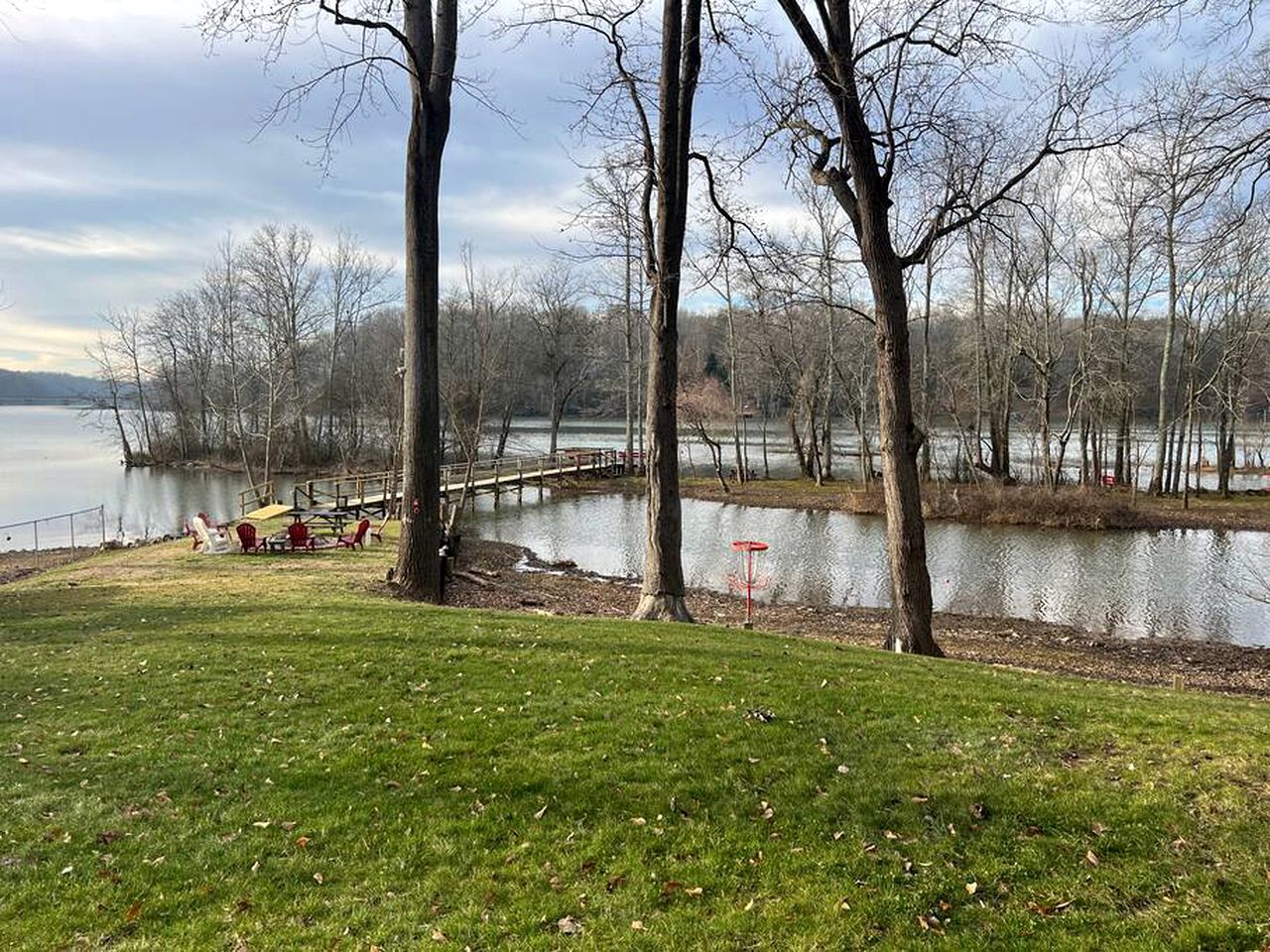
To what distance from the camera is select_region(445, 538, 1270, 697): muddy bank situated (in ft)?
34.6

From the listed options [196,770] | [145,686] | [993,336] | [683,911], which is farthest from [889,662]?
[993,336]

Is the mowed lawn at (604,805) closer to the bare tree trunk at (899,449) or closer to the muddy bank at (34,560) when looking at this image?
the bare tree trunk at (899,449)

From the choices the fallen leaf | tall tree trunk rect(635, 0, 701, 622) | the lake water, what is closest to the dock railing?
the lake water

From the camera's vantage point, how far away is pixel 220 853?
3.80 m

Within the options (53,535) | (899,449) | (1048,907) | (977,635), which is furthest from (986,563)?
(53,535)

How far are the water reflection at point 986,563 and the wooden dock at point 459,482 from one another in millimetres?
3485

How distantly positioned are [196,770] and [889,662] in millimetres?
6017

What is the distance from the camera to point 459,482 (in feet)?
113

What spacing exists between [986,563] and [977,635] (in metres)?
7.90

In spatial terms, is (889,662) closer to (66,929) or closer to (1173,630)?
(66,929)

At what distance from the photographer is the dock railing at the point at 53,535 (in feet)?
76.3

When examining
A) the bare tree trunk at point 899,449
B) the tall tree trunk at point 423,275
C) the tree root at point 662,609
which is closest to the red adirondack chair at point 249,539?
the tall tree trunk at point 423,275

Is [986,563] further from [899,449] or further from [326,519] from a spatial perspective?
[326,519]

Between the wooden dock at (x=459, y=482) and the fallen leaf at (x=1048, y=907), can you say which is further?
the wooden dock at (x=459, y=482)
